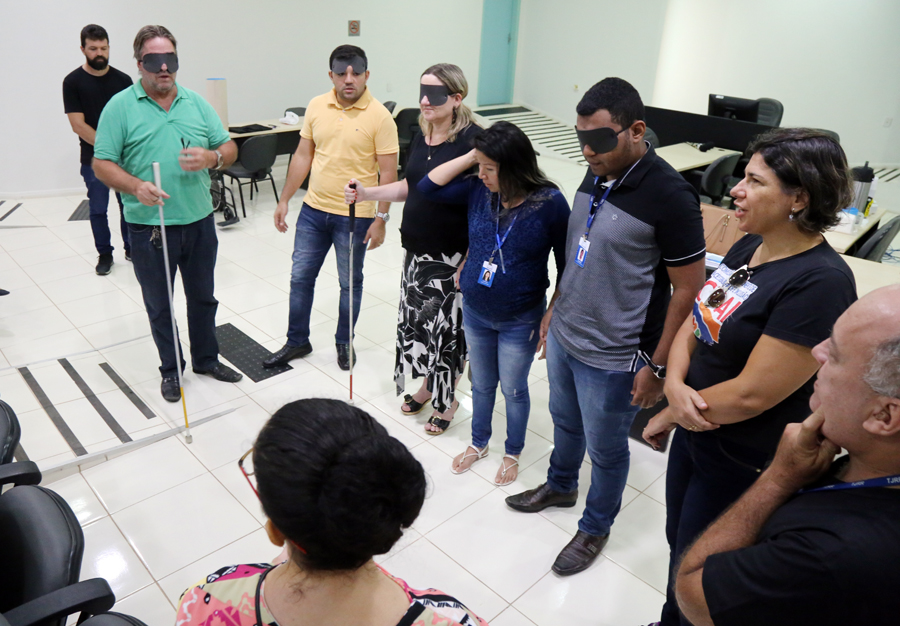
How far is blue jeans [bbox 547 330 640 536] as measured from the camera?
6.86 feet

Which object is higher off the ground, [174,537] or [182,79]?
[182,79]

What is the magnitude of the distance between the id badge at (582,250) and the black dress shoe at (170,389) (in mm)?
2277

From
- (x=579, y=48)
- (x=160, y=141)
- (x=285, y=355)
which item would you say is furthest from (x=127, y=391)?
(x=579, y=48)

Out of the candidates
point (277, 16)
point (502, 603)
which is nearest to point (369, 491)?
point (502, 603)

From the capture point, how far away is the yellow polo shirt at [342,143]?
3281 millimetres

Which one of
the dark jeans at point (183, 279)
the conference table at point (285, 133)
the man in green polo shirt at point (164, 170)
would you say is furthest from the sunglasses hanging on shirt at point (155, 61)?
the conference table at point (285, 133)

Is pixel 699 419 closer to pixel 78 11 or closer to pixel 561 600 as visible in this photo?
pixel 561 600

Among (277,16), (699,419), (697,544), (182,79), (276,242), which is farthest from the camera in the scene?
(277,16)

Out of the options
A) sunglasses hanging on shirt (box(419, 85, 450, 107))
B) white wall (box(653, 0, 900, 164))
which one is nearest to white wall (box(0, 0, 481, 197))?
white wall (box(653, 0, 900, 164))

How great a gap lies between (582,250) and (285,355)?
85.1 inches

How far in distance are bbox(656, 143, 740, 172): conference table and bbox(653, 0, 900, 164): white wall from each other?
424cm

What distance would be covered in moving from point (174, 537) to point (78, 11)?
19.4 ft

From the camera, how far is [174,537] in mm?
2416

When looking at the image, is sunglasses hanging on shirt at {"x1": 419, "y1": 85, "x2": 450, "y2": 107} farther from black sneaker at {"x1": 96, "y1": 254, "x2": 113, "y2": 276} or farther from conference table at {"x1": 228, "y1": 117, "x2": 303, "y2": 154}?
conference table at {"x1": 228, "y1": 117, "x2": 303, "y2": 154}
